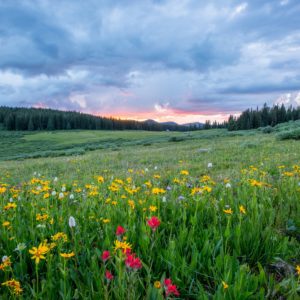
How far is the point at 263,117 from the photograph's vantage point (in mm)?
106688

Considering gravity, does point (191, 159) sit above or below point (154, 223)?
below

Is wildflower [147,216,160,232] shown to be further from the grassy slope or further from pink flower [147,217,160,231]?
the grassy slope

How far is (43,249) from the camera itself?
1.58 metres

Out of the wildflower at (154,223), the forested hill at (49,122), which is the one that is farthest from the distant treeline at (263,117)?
the wildflower at (154,223)

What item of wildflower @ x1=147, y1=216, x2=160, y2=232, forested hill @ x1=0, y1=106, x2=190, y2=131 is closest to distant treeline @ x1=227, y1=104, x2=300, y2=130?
forested hill @ x1=0, y1=106, x2=190, y2=131

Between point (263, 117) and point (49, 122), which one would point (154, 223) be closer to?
point (263, 117)

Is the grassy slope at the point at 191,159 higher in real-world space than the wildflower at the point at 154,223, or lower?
lower

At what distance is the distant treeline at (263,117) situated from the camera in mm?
103812

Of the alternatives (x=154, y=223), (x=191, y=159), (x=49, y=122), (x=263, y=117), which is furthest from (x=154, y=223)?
(x=49, y=122)

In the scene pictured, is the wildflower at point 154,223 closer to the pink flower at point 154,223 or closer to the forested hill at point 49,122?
the pink flower at point 154,223

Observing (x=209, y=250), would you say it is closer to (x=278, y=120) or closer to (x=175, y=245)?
(x=175, y=245)

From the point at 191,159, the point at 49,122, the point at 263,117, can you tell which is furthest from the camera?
the point at 49,122

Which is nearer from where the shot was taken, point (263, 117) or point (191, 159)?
point (191, 159)

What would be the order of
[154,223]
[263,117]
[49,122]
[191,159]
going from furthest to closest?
[49,122], [263,117], [191,159], [154,223]
